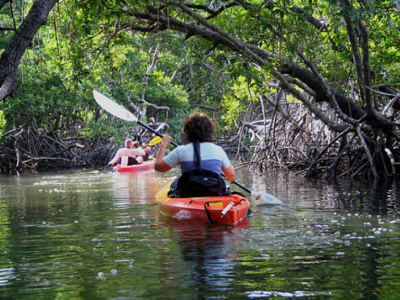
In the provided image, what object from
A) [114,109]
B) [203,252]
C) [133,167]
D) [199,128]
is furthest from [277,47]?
[133,167]

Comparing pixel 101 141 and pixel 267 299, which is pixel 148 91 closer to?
pixel 101 141

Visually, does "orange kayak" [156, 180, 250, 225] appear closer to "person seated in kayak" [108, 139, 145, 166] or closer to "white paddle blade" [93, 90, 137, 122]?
"white paddle blade" [93, 90, 137, 122]

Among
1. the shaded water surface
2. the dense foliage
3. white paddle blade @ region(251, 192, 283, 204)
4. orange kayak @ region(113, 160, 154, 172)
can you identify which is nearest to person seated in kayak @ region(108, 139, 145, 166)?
orange kayak @ region(113, 160, 154, 172)

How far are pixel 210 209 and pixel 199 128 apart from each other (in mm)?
875

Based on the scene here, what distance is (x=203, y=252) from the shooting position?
3572 mm

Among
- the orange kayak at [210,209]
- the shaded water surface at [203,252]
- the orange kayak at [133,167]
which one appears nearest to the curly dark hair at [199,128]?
the orange kayak at [210,209]

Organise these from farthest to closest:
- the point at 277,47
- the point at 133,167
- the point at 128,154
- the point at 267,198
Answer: the point at 128,154
the point at 133,167
the point at 277,47
the point at 267,198

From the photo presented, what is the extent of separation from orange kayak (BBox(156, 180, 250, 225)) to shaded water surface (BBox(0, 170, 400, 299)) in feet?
0.34

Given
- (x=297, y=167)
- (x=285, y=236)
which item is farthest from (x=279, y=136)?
(x=285, y=236)

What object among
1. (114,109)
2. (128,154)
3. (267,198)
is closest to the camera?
(267,198)

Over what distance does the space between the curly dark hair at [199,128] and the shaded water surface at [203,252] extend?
926 mm

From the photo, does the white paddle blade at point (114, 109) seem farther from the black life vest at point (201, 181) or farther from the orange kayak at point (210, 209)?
the black life vest at point (201, 181)

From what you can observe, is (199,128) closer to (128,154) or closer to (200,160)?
(200,160)

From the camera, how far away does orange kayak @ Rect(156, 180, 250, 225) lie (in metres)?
4.71
